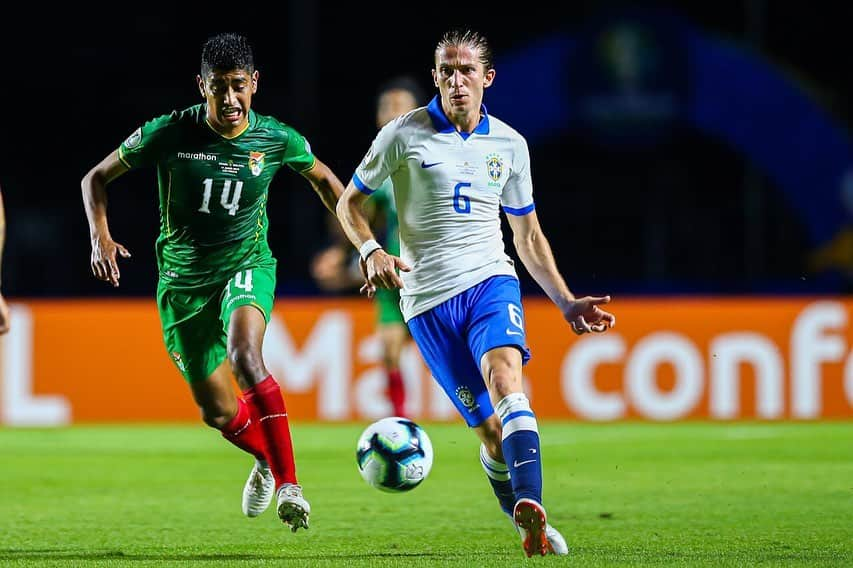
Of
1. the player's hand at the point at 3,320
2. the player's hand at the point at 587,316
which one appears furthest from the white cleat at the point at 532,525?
the player's hand at the point at 3,320

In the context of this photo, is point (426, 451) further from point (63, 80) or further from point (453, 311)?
point (63, 80)

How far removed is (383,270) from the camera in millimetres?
6309

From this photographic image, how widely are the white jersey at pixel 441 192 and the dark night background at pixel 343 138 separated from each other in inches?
563

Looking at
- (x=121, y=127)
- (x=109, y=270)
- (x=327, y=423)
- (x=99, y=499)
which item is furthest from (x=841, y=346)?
(x=121, y=127)

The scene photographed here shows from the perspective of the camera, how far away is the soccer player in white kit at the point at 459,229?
6617 mm

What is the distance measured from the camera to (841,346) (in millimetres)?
14125

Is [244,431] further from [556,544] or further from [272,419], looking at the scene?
[556,544]

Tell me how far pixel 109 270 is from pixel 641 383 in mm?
8047

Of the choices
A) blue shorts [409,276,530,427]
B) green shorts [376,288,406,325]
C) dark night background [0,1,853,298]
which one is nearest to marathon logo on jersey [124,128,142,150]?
blue shorts [409,276,530,427]

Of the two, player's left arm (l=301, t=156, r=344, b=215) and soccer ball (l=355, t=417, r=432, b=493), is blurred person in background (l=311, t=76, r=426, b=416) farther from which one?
soccer ball (l=355, t=417, r=432, b=493)

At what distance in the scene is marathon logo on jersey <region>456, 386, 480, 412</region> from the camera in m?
6.61

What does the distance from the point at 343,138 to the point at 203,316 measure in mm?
21093

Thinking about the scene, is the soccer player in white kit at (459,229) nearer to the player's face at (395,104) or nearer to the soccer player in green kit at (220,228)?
the soccer player in green kit at (220,228)

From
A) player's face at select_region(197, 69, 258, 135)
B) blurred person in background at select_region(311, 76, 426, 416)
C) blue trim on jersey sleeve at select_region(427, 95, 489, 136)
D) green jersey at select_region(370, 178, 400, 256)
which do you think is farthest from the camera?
green jersey at select_region(370, 178, 400, 256)
